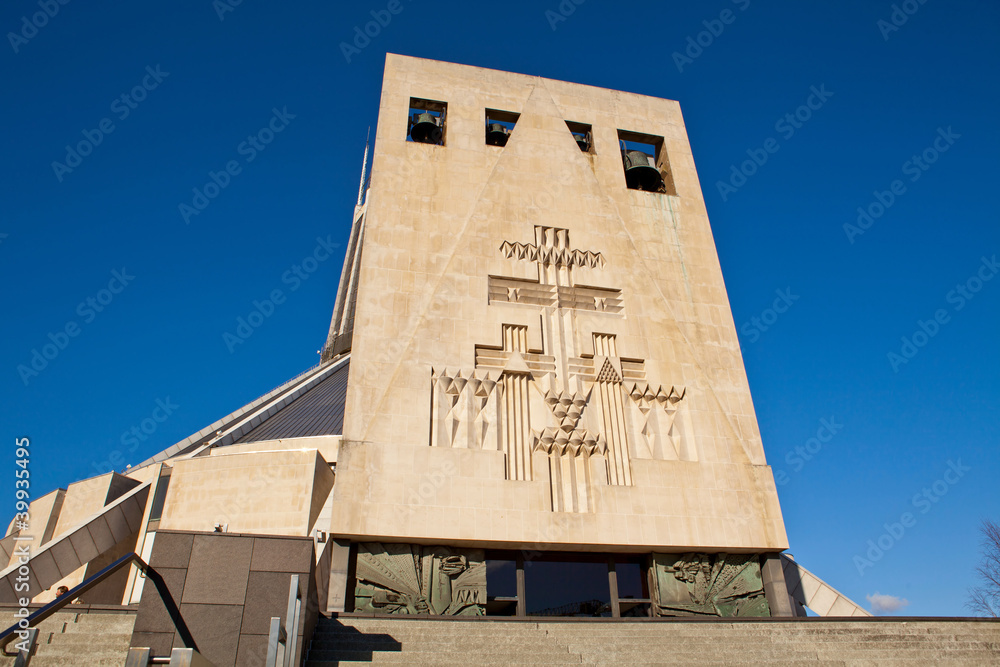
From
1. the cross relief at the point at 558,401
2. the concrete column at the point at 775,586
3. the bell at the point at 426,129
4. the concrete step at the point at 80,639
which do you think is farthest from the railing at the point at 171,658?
the bell at the point at 426,129

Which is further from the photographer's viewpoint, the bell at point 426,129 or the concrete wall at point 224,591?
the bell at point 426,129

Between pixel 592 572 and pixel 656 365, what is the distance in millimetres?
3865

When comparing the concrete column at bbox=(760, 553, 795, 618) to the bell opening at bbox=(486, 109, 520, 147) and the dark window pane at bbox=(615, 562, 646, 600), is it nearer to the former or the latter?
the dark window pane at bbox=(615, 562, 646, 600)

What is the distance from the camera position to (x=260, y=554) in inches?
256

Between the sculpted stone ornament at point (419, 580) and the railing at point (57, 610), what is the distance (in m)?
3.57

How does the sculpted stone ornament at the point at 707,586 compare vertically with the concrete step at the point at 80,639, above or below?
above

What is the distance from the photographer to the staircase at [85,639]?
6.36 metres

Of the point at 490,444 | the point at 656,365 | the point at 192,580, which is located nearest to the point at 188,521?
the point at 490,444

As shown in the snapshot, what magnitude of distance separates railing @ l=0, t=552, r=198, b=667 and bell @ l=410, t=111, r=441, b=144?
1034 cm

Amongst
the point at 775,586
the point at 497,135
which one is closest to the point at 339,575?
the point at 775,586

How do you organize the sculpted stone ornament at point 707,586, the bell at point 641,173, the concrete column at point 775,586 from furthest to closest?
the bell at point 641,173 < the concrete column at point 775,586 < the sculpted stone ornament at point 707,586

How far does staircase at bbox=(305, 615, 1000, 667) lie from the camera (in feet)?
23.4

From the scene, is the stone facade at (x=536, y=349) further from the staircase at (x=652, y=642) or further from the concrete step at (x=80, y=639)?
the concrete step at (x=80, y=639)

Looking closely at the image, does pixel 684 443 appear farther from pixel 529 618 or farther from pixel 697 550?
pixel 529 618
